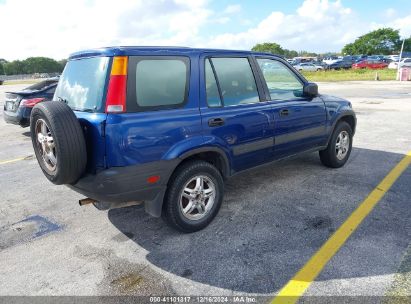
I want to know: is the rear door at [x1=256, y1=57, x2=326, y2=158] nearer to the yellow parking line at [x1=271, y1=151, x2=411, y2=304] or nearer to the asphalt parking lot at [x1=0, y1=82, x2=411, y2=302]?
the asphalt parking lot at [x1=0, y1=82, x2=411, y2=302]

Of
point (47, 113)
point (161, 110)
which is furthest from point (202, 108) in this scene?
point (47, 113)

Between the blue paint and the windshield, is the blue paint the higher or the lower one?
the lower one

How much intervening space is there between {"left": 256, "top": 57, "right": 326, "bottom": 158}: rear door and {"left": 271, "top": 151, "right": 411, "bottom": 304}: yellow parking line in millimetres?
1066

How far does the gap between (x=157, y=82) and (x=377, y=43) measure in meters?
100

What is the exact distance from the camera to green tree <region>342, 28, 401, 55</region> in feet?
286

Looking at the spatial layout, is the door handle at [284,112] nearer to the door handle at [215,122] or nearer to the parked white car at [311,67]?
the door handle at [215,122]

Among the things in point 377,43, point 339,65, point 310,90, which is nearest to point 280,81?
point 310,90

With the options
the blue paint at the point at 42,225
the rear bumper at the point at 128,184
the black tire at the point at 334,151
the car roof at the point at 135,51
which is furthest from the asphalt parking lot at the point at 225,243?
the car roof at the point at 135,51

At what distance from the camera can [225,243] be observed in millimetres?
3178

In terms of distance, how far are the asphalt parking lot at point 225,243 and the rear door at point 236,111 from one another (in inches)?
28.7

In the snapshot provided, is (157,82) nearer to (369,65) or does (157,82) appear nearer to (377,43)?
(369,65)

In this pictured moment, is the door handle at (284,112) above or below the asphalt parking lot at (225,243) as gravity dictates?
above

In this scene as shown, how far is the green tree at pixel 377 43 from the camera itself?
87188 millimetres

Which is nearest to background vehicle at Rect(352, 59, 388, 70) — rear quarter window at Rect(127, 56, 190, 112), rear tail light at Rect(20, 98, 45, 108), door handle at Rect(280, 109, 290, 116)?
rear tail light at Rect(20, 98, 45, 108)
